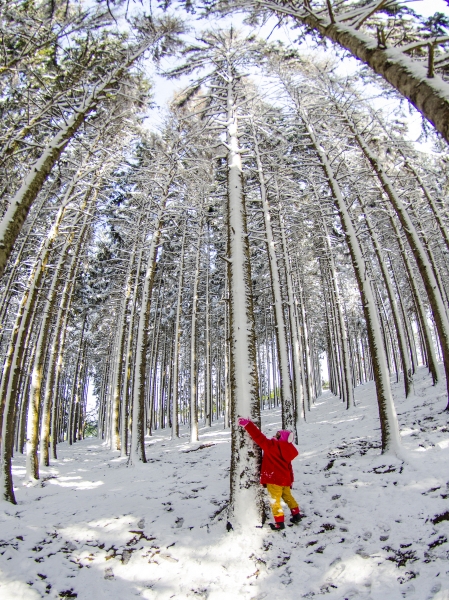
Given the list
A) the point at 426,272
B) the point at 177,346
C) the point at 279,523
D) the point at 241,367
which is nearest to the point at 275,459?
the point at 279,523

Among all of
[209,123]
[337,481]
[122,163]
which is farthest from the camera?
[122,163]

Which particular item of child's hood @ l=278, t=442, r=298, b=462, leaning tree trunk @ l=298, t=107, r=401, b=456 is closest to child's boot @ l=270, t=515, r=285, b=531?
child's hood @ l=278, t=442, r=298, b=462

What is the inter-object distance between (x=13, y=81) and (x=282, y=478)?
9.13m

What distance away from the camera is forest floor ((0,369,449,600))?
149 inches

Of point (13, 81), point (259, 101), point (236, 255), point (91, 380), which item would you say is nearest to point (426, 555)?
point (236, 255)

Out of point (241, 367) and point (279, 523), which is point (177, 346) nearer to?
point (241, 367)

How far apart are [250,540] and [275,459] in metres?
1.15

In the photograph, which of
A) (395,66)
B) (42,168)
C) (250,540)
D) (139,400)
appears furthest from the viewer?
(139,400)

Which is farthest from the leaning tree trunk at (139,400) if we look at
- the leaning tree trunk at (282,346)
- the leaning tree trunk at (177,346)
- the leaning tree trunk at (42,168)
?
the leaning tree trunk at (42,168)

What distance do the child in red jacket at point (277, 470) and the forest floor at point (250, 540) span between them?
0.85 feet

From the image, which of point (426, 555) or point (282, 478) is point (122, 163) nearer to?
point (282, 478)

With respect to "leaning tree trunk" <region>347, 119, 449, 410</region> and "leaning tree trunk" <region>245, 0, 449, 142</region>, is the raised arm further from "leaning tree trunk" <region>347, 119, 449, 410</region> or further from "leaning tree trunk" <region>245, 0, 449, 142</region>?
"leaning tree trunk" <region>347, 119, 449, 410</region>

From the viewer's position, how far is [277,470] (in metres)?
5.02

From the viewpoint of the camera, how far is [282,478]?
499 centimetres
